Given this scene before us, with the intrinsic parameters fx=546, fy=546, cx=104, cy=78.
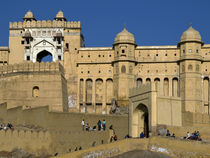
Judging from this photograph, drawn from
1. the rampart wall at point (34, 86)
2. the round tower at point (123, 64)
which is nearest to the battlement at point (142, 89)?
the rampart wall at point (34, 86)

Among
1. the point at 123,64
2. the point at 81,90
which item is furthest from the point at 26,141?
the point at 123,64

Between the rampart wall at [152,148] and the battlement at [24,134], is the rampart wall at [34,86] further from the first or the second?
the rampart wall at [152,148]

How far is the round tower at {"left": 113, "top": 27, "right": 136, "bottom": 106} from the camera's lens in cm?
6062

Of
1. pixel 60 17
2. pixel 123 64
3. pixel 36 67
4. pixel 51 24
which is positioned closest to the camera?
pixel 36 67

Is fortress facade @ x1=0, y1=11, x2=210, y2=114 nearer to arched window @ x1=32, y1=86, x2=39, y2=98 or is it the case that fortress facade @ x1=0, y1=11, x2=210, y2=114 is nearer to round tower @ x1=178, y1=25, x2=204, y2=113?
round tower @ x1=178, y1=25, x2=204, y2=113

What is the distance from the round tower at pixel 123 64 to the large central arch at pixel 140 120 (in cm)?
1704

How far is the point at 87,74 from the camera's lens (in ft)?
207

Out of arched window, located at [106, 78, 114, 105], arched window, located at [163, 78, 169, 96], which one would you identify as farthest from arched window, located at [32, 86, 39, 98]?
arched window, located at [163, 78, 169, 96]

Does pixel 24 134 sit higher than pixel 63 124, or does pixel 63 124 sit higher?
pixel 63 124

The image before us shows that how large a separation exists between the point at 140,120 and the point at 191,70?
63.2 ft

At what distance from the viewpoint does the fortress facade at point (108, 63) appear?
60438 mm

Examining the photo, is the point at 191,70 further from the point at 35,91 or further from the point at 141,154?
the point at 141,154

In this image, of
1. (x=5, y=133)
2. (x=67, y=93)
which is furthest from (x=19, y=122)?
(x=67, y=93)

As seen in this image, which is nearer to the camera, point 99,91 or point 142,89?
point 142,89
